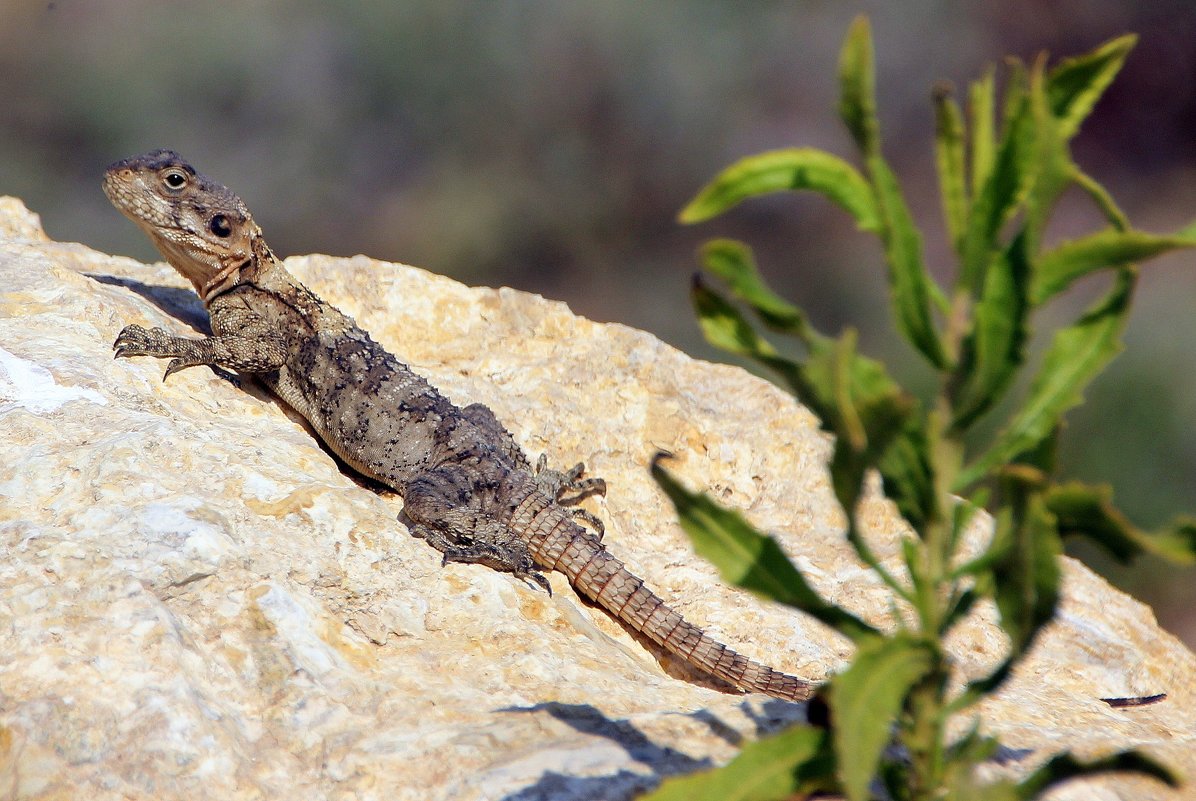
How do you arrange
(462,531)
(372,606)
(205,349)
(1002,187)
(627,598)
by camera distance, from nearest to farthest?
(1002,187), (372,606), (462,531), (627,598), (205,349)

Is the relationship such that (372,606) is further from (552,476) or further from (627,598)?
(552,476)

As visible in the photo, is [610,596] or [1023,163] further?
[610,596]

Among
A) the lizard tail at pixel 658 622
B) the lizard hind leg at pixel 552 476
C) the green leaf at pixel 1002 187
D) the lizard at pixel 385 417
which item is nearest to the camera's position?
the green leaf at pixel 1002 187

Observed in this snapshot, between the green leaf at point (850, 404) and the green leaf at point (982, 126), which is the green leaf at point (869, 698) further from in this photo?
the green leaf at point (982, 126)

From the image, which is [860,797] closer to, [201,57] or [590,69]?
[590,69]

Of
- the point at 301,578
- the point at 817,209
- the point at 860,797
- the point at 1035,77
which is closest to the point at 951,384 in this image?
the point at 1035,77

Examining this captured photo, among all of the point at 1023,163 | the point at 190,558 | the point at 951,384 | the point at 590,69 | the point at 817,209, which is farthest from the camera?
the point at 590,69

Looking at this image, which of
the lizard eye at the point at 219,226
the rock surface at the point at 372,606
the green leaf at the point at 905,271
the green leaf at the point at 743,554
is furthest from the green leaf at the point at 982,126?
the lizard eye at the point at 219,226

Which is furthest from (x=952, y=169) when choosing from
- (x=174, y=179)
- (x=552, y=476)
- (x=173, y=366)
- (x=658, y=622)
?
(x=174, y=179)
